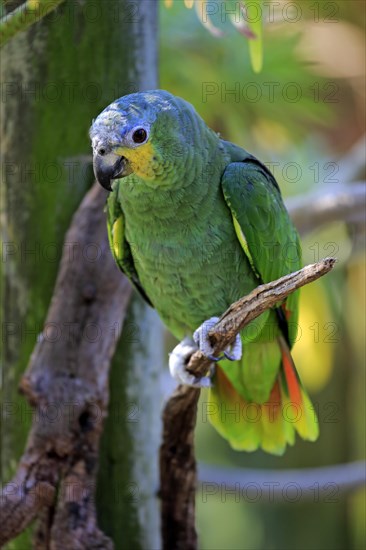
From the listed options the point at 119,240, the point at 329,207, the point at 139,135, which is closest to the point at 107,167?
the point at 139,135

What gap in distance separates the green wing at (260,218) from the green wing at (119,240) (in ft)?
1.07

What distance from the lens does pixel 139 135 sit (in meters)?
1.75

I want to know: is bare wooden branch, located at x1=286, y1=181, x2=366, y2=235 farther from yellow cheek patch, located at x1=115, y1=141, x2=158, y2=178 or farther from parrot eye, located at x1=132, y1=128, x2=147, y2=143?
parrot eye, located at x1=132, y1=128, x2=147, y2=143

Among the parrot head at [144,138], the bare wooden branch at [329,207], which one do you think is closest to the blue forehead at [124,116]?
the parrot head at [144,138]

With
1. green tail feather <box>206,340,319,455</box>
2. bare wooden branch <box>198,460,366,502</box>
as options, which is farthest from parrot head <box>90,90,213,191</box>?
bare wooden branch <box>198,460,366,502</box>

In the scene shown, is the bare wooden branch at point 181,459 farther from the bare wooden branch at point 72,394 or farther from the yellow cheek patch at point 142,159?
the yellow cheek patch at point 142,159

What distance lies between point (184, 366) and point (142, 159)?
2.01 feet

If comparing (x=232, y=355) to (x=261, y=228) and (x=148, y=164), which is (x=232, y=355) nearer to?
(x=261, y=228)

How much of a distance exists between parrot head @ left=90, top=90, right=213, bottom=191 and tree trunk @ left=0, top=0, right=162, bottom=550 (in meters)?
0.47

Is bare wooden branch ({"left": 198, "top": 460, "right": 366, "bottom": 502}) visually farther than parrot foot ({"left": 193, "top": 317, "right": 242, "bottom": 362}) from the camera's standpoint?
Yes

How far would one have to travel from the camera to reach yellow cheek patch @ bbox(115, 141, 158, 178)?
69.1 inches

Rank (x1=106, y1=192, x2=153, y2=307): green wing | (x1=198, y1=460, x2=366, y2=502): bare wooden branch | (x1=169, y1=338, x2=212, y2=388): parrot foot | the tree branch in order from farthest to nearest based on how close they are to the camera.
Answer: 1. (x1=198, y1=460, x2=366, y2=502): bare wooden branch
2. (x1=106, y1=192, x2=153, y2=307): green wing
3. (x1=169, y1=338, x2=212, y2=388): parrot foot
4. the tree branch

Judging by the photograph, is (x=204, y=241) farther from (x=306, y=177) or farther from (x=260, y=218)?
(x=306, y=177)

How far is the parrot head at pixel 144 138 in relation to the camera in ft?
5.60
